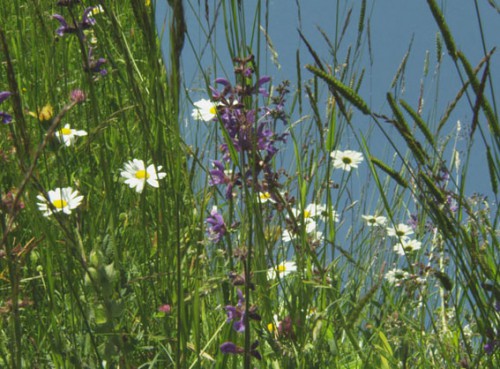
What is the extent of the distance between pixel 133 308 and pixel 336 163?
0.82 meters

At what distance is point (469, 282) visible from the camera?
125 cm

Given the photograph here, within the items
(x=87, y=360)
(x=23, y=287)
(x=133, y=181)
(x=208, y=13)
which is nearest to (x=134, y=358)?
(x=87, y=360)

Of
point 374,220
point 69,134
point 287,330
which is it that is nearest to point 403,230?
point 374,220

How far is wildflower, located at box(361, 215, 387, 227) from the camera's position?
2.88m

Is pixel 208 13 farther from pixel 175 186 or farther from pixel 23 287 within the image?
pixel 23 287

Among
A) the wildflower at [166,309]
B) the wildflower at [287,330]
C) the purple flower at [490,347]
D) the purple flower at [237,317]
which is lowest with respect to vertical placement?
the purple flower at [490,347]

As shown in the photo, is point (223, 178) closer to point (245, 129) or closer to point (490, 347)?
point (245, 129)

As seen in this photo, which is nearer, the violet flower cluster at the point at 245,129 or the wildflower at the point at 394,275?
the violet flower cluster at the point at 245,129

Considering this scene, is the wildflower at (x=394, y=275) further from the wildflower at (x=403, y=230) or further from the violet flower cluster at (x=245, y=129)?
the violet flower cluster at (x=245, y=129)

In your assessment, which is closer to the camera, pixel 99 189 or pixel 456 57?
pixel 456 57

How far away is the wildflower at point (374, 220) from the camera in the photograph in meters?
2.88

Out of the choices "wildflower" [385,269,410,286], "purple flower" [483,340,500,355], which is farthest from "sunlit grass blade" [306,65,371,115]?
"wildflower" [385,269,410,286]

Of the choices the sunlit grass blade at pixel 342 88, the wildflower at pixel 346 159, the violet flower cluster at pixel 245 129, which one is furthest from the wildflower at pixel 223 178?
the wildflower at pixel 346 159

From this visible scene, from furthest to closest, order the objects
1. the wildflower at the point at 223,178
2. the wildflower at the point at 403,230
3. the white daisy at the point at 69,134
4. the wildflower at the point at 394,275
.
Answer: the wildflower at the point at 403,230 < the wildflower at the point at 394,275 < the white daisy at the point at 69,134 < the wildflower at the point at 223,178
